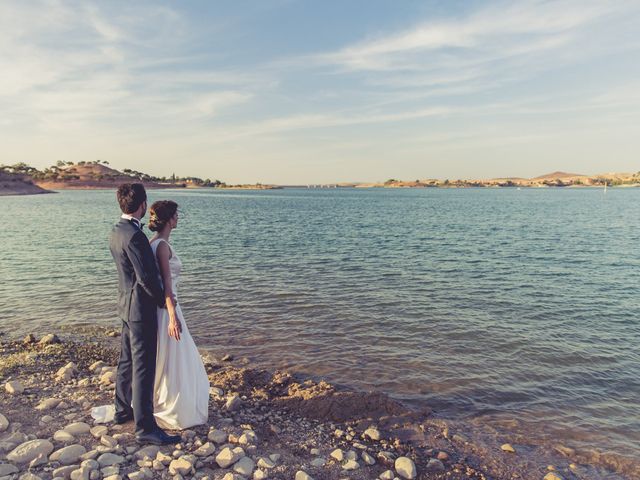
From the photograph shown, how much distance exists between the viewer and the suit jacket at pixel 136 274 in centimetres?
592

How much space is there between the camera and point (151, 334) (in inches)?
246

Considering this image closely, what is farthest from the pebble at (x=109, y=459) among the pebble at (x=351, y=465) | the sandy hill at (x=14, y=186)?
the sandy hill at (x=14, y=186)

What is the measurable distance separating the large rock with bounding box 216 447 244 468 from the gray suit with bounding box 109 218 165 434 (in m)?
1.22

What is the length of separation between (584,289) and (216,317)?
57.4 feet

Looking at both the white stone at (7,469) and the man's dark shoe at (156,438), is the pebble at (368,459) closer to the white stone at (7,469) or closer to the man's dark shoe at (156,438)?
the man's dark shoe at (156,438)

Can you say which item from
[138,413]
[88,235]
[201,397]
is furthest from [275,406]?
[88,235]

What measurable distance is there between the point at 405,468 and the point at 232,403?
3.36 metres

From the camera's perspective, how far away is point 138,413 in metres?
6.20

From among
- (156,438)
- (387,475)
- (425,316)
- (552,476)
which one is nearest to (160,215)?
(156,438)

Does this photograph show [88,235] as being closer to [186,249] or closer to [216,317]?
[186,249]

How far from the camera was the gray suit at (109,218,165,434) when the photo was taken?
595 cm

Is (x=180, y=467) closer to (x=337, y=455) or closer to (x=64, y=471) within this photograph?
(x=64, y=471)

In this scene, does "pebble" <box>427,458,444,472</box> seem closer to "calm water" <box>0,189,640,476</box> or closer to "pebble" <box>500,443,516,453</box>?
"pebble" <box>500,443,516,453</box>

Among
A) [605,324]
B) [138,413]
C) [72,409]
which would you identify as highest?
[138,413]
